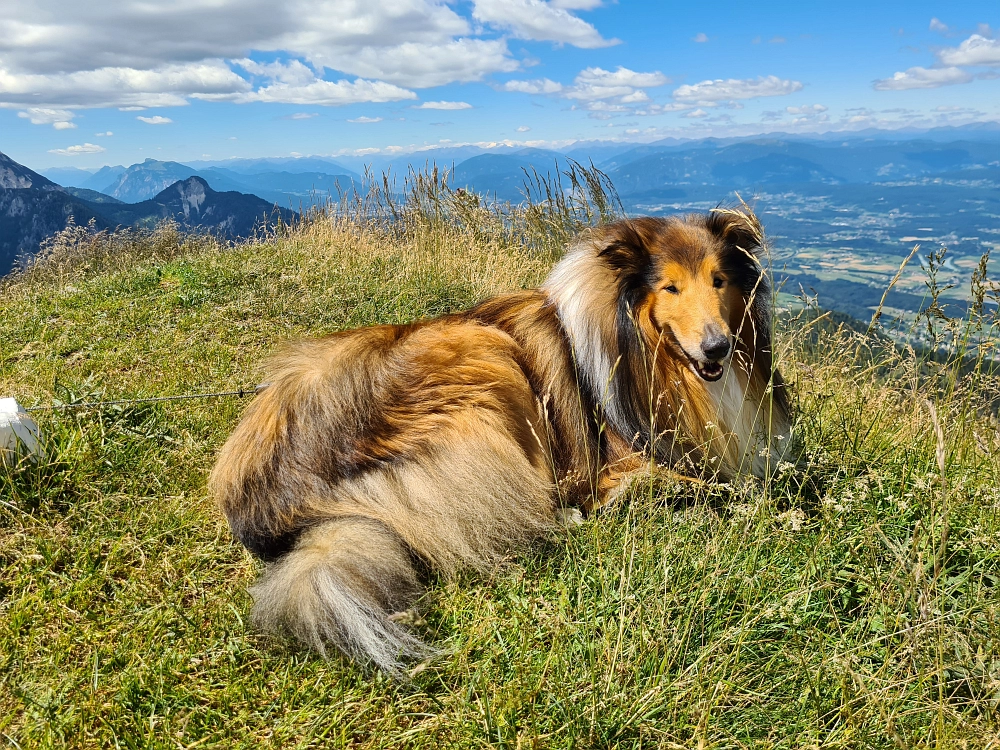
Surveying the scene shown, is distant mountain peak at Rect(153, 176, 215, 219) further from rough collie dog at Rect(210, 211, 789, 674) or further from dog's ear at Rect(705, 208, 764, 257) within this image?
dog's ear at Rect(705, 208, 764, 257)

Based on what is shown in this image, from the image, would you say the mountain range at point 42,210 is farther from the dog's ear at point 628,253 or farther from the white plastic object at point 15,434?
the dog's ear at point 628,253

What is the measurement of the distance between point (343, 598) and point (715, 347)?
75.1 inches

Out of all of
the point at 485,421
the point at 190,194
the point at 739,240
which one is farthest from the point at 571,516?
the point at 190,194

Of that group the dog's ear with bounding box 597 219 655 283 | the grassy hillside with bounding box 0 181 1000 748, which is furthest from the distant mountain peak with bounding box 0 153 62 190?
the dog's ear with bounding box 597 219 655 283

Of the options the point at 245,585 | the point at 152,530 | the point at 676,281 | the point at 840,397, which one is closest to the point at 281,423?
the point at 245,585

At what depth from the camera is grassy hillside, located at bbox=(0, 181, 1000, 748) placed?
198 centimetres

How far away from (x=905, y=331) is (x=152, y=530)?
404 cm

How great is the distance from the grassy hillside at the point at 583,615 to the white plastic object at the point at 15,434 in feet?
0.32

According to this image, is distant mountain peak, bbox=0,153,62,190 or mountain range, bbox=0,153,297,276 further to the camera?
distant mountain peak, bbox=0,153,62,190

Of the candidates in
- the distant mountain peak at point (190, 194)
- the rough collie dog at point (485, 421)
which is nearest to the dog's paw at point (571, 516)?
the rough collie dog at point (485, 421)

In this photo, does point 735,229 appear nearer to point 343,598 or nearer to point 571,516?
point 571,516

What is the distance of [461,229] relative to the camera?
28.5 feet

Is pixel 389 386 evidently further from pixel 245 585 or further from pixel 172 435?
pixel 172 435

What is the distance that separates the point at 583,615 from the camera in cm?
248
